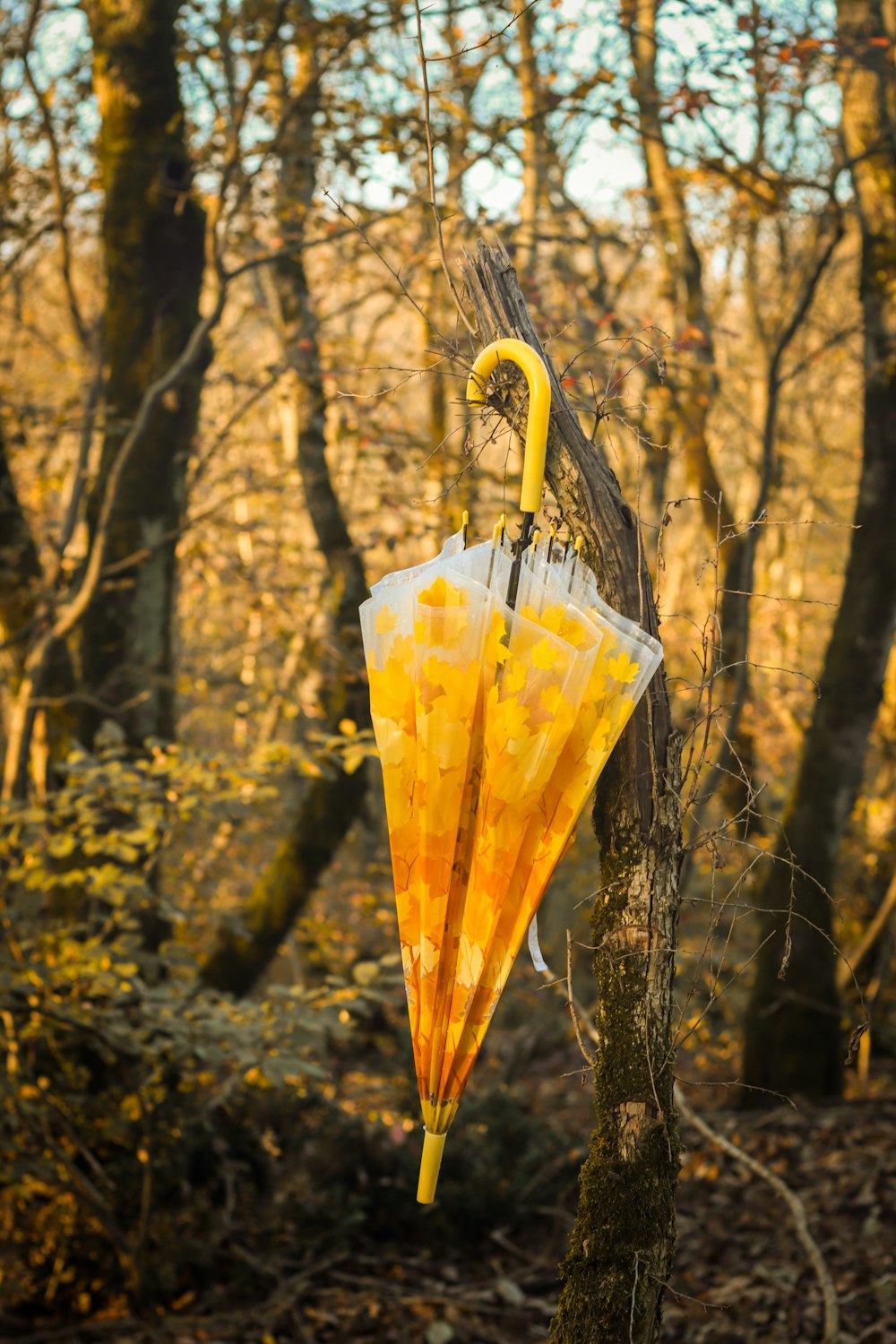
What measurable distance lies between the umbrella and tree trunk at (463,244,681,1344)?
74 millimetres

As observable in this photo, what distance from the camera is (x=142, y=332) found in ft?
15.7

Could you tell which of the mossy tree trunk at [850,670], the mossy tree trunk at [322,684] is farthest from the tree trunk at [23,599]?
the mossy tree trunk at [850,670]

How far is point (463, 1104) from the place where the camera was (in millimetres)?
5016

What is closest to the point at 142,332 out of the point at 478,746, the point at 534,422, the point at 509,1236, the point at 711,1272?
the point at 534,422

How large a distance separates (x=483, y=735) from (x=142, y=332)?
388cm

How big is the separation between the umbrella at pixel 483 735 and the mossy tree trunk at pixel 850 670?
3.72 m

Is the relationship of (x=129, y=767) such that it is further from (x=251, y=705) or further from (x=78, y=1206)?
(x=251, y=705)

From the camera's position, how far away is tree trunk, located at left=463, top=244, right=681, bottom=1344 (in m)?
1.59

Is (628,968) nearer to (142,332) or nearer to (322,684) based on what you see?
(142,332)

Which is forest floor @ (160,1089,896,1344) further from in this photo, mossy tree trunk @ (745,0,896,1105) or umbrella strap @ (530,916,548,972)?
umbrella strap @ (530,916,548,972)

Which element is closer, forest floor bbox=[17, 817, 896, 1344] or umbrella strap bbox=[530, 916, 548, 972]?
umbrella strap bbox=[530, 916, 548, 972]

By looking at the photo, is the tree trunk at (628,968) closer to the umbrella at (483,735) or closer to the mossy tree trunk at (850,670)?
the umbrella at (483,735)

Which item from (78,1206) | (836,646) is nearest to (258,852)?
(78,1206)

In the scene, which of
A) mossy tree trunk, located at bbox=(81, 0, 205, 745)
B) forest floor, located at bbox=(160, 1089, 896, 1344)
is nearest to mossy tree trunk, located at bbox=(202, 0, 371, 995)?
mossy tree trunk, located at bbox=(81, 0, 205, 745)
